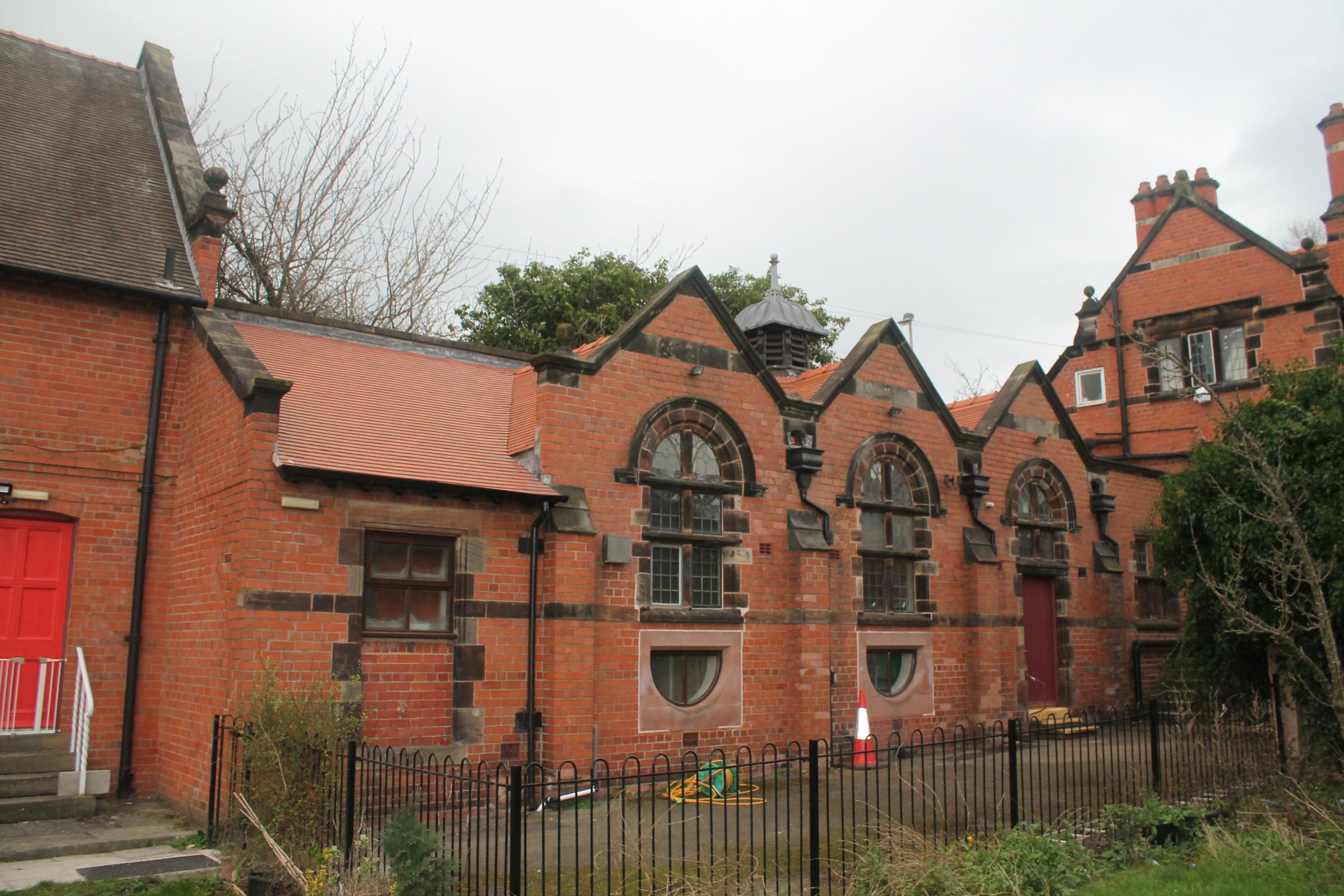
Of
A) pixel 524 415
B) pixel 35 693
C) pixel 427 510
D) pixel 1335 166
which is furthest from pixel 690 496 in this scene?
pixel 1335 166

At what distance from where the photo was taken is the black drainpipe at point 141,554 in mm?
12688

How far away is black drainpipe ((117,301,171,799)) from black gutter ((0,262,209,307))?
24 cm

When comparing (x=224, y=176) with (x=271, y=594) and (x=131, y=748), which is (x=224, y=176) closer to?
(x=271, y=594)

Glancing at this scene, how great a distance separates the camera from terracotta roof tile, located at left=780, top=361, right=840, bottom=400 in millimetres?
18109

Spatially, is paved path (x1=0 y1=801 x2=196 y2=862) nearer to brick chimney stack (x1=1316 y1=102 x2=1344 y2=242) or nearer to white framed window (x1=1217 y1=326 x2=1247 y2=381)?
white framed window (x1=1217 y1=326 x2=1247 y2=381)

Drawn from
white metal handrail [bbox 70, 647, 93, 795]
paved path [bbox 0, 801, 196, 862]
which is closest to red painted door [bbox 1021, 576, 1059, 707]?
paved path [bbox 0, 801, 196, 862]

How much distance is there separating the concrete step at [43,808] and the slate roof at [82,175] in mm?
5993

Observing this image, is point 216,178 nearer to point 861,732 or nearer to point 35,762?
point 35,762

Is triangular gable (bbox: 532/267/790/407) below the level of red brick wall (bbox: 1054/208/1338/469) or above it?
below

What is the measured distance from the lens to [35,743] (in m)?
12.0

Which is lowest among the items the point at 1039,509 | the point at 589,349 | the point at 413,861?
the point at 413,861

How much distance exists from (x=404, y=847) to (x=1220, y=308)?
22882mm

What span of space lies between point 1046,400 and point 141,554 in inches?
623

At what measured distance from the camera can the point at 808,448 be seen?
1631cm
